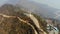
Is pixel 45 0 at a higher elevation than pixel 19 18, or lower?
higher

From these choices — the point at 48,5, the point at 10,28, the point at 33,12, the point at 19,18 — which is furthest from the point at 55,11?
the point at 10,28

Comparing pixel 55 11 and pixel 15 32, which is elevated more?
pixel 55 11

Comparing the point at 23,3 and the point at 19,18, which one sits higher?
the point at 23,3

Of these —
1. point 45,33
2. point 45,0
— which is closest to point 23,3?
point 45,0

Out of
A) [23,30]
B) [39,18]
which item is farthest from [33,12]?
[23,30]

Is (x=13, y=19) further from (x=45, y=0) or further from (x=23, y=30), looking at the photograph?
(x=45, y=0)

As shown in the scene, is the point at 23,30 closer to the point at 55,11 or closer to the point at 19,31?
the point at 19,31

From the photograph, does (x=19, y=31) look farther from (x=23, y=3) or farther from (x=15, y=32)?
(x=23, y=3)

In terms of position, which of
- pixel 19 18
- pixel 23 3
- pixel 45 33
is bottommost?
pixel 45 33
